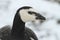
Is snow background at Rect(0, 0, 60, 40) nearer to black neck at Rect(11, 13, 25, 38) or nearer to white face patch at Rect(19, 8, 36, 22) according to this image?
black neck at Rect(11, 13, 25, 38)

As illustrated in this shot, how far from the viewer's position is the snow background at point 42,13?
4.22 meters

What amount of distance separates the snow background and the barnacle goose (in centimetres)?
54

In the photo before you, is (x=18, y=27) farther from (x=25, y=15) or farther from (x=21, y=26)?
(x=25, y=15)

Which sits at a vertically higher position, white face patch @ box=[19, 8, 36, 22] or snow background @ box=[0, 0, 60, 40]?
snow background @ box=[0, 0, 60, 40]

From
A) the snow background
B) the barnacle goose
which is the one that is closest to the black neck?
the barnacle goose

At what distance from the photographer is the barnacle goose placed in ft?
10.7

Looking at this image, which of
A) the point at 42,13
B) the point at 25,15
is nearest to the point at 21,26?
the point at 25,15

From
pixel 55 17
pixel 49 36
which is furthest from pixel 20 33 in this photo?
pixel 55 17

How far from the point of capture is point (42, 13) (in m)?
4.59

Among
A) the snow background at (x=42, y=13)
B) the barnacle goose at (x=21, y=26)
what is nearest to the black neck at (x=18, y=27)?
the barnacle goose at (x=21, y=26)

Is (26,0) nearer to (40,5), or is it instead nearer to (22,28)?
(40,5)

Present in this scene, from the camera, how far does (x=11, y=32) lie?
349 centimetres

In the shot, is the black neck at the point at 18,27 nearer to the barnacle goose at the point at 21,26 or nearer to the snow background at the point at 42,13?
the barnacle goose at the point at 21,26

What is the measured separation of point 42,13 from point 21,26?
125 cm
